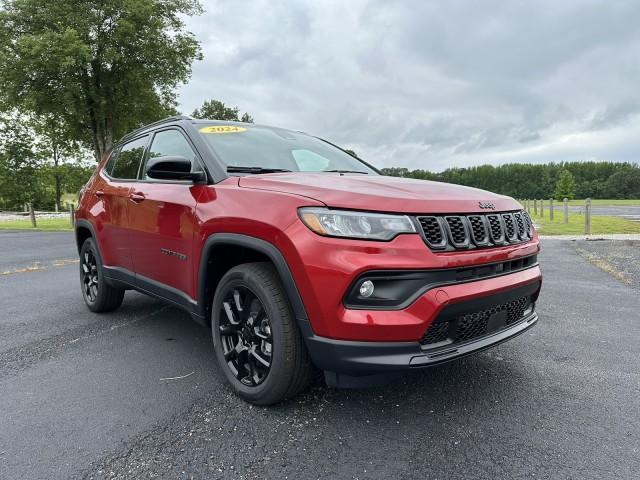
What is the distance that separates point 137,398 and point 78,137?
2425 centimetres

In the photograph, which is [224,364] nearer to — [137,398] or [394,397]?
[137,398]

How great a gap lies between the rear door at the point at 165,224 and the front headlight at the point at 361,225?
3.53 ft

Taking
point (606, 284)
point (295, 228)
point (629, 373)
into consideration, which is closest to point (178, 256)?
point (295, 228)

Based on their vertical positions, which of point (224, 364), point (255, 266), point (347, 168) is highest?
point (347, 168)

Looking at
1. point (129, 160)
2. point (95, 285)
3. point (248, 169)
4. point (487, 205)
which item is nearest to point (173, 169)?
point (248, 169)

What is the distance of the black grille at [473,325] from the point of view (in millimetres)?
2096

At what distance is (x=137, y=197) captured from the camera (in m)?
3.47

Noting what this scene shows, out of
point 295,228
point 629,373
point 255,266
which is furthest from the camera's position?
point 629,373

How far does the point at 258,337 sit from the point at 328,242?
766 mm

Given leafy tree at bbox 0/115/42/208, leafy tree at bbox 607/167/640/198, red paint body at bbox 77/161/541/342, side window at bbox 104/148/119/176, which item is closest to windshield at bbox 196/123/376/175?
red paint body at bbox 77/161/541/342

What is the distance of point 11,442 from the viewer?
2.17 meters

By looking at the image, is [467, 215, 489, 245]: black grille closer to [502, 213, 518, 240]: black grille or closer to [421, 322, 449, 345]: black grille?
[502, 213, 518, 240]: black grille

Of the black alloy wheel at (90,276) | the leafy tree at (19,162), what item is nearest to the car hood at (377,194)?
the black alloy wheel at (90,276)

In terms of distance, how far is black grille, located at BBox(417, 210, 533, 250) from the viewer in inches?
83.3
